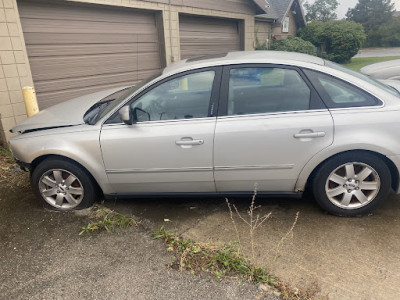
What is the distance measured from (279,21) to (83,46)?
12649 millimetres

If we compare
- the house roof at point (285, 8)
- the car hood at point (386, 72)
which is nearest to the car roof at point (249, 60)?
the car hood at point (386, 72)

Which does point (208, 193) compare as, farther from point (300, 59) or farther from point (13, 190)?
point (13, 190)

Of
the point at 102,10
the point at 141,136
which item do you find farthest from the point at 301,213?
the point at 102,10

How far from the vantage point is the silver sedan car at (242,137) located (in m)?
2.99

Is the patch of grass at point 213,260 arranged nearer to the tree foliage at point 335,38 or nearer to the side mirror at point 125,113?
the side mirror at point 125,113

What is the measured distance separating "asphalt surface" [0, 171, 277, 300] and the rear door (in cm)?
102

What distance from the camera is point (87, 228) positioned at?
321 cm

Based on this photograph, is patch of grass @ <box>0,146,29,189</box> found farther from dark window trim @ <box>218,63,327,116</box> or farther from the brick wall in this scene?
dark window trim @ <box>218,63,327,116</box>

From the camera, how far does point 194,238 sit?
3.02 metres

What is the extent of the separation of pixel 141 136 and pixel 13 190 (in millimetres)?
2157

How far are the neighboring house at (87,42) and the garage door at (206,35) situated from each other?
0.09ft

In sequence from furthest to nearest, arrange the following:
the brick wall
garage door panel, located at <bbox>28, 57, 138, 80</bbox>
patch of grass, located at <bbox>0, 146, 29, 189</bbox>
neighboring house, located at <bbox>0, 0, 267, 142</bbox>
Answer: garage door panel, located at <bbox>28, 57, 138, 80</bbox>, neighboring house, located at <bbox>0, 0, 267, 142</bbox>, the brick wall, patch of grass, located at <bbox>0, 146, 29, 189</bbox>

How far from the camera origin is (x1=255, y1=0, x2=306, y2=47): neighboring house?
47.7 ft

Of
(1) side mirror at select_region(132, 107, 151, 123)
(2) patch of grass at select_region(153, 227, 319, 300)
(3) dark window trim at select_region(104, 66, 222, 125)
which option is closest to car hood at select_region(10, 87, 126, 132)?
(3) dark window trim at select_region(104, 66, 222, 125)
